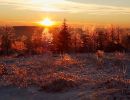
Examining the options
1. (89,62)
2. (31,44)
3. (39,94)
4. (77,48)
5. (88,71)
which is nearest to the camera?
(39,94)

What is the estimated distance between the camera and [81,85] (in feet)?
47.8

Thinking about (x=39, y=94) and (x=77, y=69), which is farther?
(x=77, y=69)

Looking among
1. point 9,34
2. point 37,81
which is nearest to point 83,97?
point 37,81

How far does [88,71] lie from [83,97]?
731 centimetres

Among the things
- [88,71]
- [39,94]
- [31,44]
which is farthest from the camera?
[31,44]

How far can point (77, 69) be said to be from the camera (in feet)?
68.3

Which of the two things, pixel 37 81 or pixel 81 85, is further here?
pixel 37 81

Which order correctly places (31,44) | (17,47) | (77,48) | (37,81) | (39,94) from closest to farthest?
1. (39,94)
2. (37,81)
3. (77,48)
4. (17,47)
5. (31,44)

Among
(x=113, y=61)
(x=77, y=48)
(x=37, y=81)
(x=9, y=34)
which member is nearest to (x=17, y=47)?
(x=9, y=34)

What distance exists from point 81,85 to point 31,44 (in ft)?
338

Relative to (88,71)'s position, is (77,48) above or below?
below

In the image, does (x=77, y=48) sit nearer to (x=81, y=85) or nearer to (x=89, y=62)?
(x=89, y=62)

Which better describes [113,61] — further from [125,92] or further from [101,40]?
[101,40]

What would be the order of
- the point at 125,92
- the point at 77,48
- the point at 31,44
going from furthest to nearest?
1. the point at 31,44
2. the point at 77,48
3. the point at 125,92
